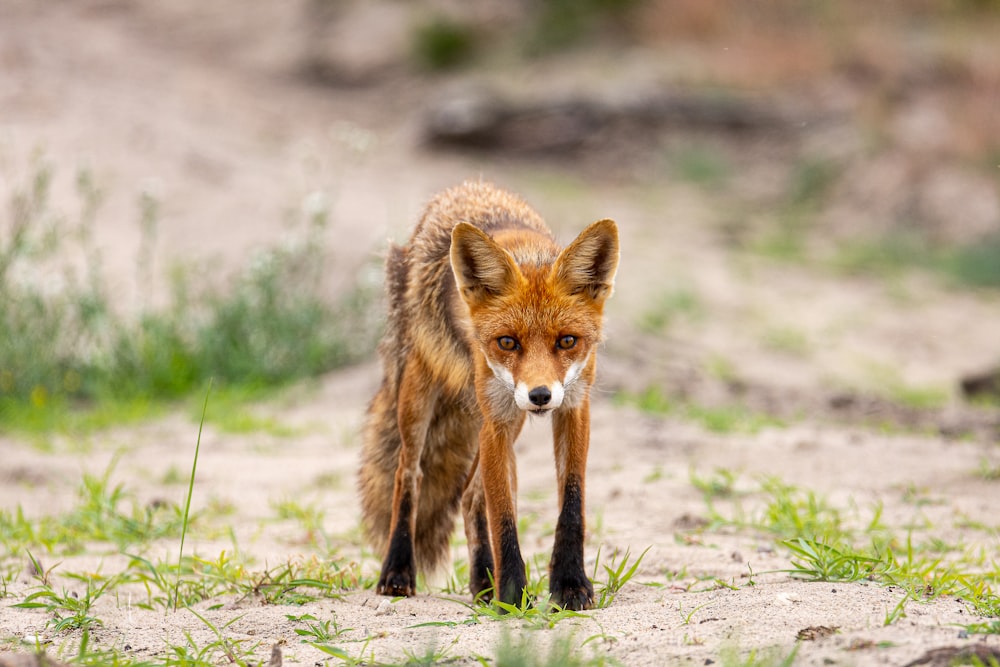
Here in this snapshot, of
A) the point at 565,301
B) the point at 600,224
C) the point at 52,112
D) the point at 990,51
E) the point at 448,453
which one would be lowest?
the point at 448,453

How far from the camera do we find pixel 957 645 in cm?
258

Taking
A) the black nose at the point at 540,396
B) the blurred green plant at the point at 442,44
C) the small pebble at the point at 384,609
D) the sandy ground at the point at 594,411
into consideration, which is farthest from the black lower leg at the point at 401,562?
the blurred green plant at the point at 442,44

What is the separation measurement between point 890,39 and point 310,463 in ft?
41.3

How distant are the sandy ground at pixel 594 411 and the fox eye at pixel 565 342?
0.63 meters

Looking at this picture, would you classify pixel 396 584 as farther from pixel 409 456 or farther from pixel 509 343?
pixel 509 343

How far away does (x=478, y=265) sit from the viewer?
356 cm

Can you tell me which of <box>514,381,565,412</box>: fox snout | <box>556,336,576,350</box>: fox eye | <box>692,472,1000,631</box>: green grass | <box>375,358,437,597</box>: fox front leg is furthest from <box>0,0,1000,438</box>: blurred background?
<box>514,381,565,412</box>: fox snout

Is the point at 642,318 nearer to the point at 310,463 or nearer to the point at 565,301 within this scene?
the point at 310,463

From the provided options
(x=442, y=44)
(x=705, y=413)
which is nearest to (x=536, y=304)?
(x=705, y=413)

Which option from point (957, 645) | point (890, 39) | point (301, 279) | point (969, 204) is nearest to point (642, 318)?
point (301, 279)

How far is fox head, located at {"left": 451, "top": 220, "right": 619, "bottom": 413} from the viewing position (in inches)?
135

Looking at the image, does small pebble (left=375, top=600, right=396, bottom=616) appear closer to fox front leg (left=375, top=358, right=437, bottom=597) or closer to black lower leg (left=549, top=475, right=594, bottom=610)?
fox front leg (left=375, top=358, right=437, bottom=597)

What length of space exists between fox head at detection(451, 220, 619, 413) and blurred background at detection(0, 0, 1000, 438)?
2.00 meters

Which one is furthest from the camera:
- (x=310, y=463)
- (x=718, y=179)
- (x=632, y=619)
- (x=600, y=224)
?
(x=718, y=179)
